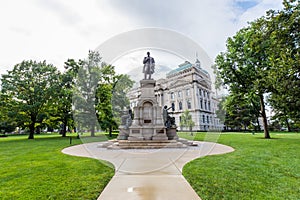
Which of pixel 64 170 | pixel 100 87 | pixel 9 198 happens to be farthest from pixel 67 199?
pixel 100 87

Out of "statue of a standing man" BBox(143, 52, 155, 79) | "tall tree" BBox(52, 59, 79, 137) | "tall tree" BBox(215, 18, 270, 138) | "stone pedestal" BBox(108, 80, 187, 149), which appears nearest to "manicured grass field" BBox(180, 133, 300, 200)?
"stone pedestal" BBox(108, 80, 187, 149)

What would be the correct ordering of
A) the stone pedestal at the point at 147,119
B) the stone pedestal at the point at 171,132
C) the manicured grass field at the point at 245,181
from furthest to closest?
the stone pedestal at the point at 171,132
the stone pedestal at the point at 147,119
the manicured grass field at the point at 245,181

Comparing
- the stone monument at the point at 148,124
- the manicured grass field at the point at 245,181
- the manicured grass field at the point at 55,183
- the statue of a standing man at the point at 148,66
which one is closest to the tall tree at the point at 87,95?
the stone monument at the point at 148,124

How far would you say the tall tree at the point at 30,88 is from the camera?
83.2 ft

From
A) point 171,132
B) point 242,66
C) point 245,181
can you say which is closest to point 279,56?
point 242,66

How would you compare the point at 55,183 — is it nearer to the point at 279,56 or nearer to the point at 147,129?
the point at 147,129

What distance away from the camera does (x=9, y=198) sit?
3824 mm

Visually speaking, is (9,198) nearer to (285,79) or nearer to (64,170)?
(64,170)

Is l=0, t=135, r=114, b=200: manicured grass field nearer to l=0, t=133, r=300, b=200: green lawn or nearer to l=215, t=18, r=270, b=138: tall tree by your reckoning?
l=0, t=133, r=300, b=200: green lawn

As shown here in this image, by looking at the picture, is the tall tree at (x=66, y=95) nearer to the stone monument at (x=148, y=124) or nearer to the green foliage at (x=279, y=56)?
the stone monument at (x=148, y=124)

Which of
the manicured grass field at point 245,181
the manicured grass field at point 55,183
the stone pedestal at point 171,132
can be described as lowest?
the manicured grass field at point 245,181

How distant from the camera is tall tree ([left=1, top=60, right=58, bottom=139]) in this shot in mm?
25355

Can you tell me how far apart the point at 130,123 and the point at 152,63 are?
6123 millimetres

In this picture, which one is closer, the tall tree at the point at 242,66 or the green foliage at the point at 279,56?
the green foliage at the point at 279,56
